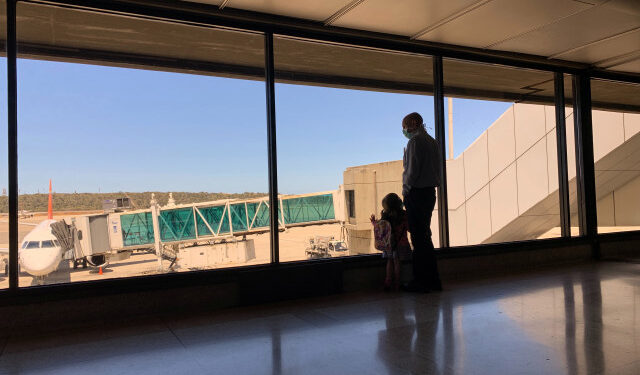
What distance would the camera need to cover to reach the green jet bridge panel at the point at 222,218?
4.86 m

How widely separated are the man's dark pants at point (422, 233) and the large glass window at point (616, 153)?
365 centimetres

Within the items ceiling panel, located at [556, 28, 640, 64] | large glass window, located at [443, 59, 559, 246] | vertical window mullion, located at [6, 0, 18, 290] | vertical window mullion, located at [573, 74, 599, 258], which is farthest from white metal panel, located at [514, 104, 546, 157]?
vertical window mullion, located at [6, 0, 18, 290]

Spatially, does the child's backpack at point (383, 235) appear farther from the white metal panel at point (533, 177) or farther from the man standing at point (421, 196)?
the white metal panel at point (533, 177)

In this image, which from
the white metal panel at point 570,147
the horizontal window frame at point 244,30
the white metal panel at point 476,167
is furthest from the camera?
the white metal panel at point 476,167

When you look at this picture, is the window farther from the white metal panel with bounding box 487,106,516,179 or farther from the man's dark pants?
the white metal panel with bounding box 487,106,516,179

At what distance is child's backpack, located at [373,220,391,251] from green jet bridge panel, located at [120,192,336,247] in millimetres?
923

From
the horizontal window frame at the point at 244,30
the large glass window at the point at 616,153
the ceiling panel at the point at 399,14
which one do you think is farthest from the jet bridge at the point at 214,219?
the large glass window at the point at 616,153

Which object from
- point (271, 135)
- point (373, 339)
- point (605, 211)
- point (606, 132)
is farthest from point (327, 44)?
point (606, 132)

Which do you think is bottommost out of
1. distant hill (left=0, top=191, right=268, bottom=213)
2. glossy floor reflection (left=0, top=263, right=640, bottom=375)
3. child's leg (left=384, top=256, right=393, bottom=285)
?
glossy floor reflection (left=0, top=263, right=640, bottom=375)

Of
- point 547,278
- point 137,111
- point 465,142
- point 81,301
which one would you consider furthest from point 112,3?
point 547,278

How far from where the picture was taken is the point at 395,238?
4.41 meters

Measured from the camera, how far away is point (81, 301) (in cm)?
340

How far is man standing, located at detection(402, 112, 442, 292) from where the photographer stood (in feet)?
13.8

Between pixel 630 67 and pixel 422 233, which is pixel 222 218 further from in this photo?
pixel 630 67
